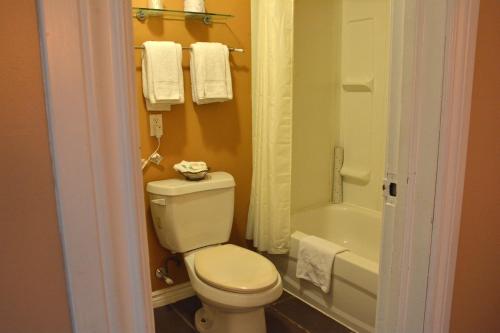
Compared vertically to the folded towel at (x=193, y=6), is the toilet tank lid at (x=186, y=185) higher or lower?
lower

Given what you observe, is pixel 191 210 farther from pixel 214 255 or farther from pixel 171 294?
pixel 171 294

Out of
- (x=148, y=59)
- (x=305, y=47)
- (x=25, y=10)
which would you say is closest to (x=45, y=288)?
(x=25, y=10)

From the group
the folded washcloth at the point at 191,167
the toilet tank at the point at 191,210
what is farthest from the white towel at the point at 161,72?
the toilet tank at the point at 191,210

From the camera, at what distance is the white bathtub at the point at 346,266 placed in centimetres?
202

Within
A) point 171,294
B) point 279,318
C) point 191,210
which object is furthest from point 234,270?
point 171,294

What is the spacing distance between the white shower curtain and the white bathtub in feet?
0.64

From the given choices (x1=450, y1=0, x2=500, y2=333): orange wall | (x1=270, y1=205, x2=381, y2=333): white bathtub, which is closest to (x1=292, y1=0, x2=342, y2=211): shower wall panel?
(x1=270, y1=205, x2=381, y2=333): white bathtub

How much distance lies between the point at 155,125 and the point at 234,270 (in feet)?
2.80

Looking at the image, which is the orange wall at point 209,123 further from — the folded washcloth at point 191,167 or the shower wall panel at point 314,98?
the shower wall panel at point 314,98

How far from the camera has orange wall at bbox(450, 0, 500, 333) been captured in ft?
3.50

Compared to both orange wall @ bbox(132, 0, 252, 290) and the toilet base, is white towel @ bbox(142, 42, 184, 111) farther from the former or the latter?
the toilet base

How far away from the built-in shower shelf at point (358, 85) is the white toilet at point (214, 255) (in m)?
1.13

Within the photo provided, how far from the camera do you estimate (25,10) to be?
21.1 inches

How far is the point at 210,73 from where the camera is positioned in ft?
7.11
